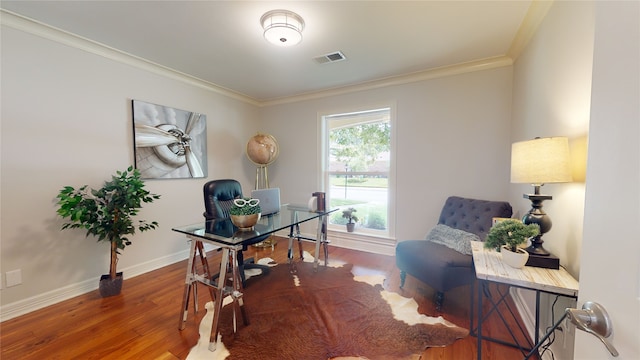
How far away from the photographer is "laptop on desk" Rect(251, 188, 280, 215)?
2422mm

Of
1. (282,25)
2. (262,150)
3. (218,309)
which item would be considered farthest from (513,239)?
(262,150)

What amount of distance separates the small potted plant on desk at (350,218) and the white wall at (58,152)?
241cm

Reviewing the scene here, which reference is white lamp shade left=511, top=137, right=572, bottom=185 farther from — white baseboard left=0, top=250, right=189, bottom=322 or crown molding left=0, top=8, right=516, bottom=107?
white baseboard left=0, top=250, right=189, bottom=322

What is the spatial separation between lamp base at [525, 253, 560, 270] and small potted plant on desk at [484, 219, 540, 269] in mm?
56

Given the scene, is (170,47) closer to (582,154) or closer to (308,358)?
(308,358)

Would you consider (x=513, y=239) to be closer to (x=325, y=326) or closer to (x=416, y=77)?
(x=325, y=326)

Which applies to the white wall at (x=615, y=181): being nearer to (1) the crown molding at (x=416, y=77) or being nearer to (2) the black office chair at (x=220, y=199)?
(2) the black office chair at (x=220, y=199)

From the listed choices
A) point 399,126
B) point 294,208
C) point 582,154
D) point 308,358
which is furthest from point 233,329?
point 399,126

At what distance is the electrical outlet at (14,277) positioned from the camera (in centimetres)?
195

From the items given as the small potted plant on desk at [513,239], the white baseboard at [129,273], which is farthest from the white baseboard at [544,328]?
the white baseboard at [129,273]

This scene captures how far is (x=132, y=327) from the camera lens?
1838 millimetres

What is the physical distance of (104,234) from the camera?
2.19 meters

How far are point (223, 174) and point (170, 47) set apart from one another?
1826 millimetres

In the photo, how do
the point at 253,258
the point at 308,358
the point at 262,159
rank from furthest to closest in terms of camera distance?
the point at 262,159 → the point at 253,258 → the point at 308,358
